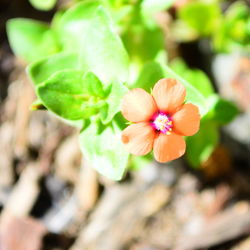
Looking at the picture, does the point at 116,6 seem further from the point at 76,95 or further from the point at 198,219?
the point at 198,219

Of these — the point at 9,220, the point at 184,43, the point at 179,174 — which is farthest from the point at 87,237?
the point at 184,43

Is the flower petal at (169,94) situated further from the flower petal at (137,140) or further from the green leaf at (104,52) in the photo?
the green leaf at (104,52)

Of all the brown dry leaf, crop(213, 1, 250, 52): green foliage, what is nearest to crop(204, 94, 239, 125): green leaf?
crop(213, 1, 250, 52): green foliage

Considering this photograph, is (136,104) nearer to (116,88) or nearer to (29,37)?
(116,88)

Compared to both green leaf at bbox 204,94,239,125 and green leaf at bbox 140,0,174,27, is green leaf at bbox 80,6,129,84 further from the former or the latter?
green leaf at bbox 204,94,239,125

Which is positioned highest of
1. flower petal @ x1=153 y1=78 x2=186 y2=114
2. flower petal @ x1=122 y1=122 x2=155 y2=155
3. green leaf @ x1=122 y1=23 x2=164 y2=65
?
flower petal @ x1=153 y1=78 x2=186 y2=114
